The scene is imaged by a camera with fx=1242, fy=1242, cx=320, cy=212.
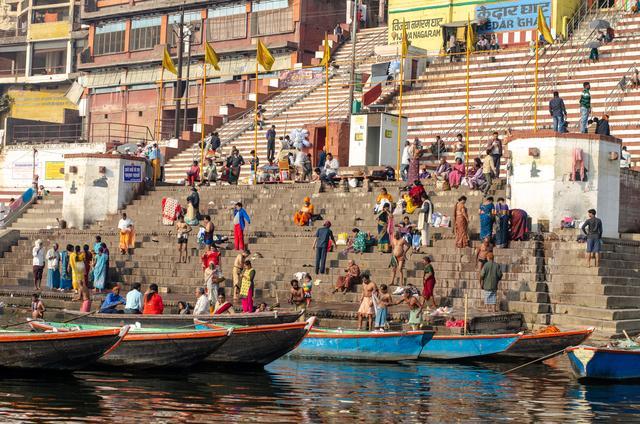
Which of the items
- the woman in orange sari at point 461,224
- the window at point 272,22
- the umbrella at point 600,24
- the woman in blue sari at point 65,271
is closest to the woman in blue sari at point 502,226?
the woman in orange sari at point 461,224

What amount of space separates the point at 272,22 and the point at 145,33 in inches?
341

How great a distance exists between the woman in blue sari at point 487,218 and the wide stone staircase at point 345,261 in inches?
14.6

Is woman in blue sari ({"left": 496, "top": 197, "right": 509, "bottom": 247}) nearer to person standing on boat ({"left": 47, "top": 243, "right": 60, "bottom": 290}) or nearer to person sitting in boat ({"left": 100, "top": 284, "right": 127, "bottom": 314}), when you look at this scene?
person sitting in boat ({"left": 100, "top": 284, "right": 127, "bottom": 314})

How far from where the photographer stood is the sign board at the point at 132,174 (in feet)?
122

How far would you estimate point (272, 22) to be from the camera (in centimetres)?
5831

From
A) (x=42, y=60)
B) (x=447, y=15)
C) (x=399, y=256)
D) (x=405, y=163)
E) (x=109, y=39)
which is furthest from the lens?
(x=42, y=60)

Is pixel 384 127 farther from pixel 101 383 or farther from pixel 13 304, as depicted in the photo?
pixel 101 383

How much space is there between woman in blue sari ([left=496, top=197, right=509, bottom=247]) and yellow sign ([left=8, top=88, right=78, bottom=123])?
48.0m

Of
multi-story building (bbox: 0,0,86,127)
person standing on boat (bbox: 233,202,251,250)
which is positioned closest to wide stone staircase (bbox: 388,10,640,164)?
person standing on boat (bbox: 233,202,251,250)

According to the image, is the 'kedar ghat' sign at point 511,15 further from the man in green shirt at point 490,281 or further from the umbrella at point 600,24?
the man in green shirt at point 490,281

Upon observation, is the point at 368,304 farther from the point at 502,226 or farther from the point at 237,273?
the point at 237,273

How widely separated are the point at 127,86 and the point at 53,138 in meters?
7.50

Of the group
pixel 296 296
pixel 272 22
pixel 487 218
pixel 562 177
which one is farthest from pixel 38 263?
pixel 272 22

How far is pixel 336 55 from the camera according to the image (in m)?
52.9
